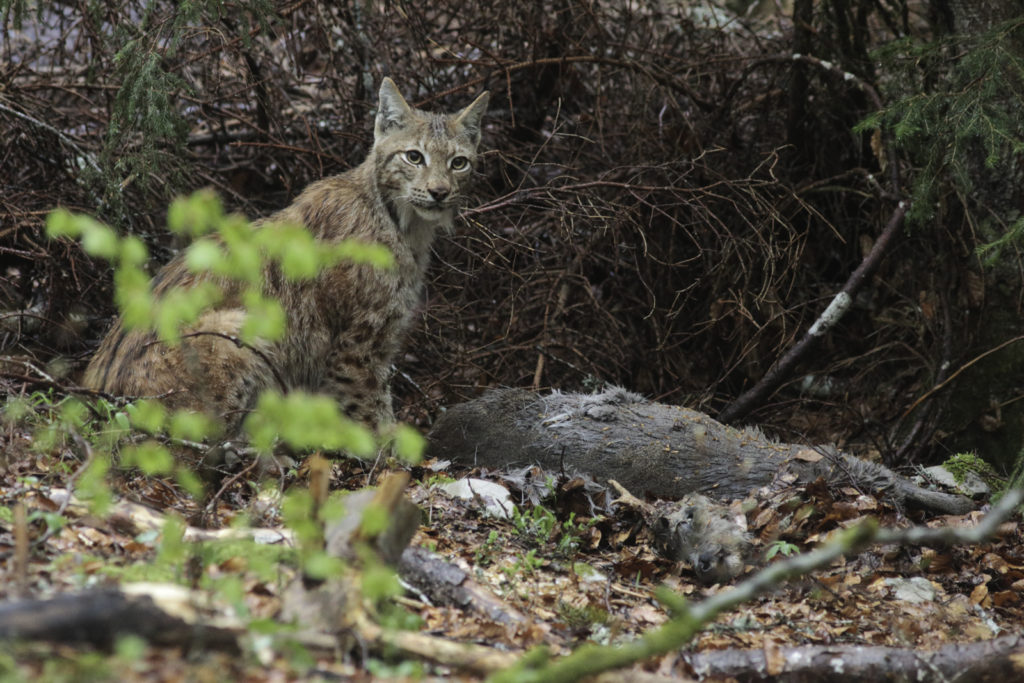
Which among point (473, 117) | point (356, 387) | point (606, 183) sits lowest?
point (356, 387)

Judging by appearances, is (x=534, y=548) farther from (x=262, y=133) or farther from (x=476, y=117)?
(x=262, y=133)

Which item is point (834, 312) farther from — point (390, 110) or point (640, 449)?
point (390, 110)

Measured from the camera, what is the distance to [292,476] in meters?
4.82

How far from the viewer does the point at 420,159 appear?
233 inches

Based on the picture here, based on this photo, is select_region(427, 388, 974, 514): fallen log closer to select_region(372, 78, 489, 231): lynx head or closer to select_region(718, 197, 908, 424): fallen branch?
select_region(718, 197, 908, 424): fallen branch

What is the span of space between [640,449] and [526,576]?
4.32 ft

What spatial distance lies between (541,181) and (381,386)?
202cm

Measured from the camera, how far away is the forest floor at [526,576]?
2402 millimetres

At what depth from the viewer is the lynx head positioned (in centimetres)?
586

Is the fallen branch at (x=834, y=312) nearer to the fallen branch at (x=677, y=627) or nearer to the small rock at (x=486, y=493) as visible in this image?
the small rock at (x=486, y=493)

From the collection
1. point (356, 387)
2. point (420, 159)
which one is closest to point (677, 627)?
point (356, 387)

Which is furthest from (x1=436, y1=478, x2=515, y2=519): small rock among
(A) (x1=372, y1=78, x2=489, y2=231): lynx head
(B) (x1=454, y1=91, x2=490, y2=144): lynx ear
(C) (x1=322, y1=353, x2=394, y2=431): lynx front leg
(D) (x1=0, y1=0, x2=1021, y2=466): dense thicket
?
(B) (x1=454, y1=91, x2=490, y2=144): lynx ear

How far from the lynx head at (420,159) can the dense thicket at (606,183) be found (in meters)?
0.30

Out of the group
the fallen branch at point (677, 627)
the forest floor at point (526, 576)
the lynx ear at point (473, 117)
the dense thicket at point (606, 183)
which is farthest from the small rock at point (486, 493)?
the lynx ear at point (473, 117)
